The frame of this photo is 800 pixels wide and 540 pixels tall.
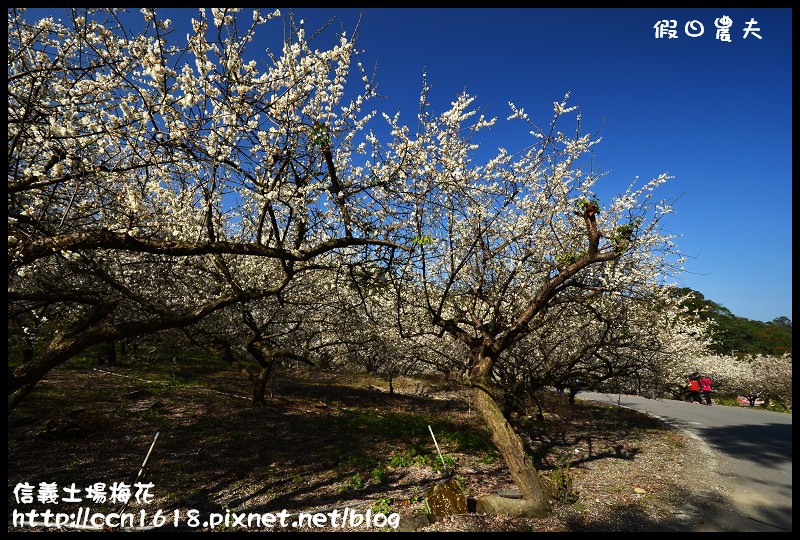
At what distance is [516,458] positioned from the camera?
6582mm

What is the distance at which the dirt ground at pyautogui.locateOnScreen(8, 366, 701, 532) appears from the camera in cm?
620

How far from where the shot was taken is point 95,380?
46.3ft

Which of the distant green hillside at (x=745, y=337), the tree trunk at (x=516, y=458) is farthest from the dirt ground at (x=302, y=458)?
the distant green hillside at (x=745, y=337)

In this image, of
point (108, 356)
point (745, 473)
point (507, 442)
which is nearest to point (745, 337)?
point (745, 473)

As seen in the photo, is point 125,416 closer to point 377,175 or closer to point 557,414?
point 377,175

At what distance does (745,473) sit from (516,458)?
237 inches

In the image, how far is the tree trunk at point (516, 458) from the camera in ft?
20.6

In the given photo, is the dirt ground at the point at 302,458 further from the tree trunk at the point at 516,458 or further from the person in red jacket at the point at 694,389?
the person in red jacket at the point at 694,389

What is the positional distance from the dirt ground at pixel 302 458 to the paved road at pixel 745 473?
0.50 meters

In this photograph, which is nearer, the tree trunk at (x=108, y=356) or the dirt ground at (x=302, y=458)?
the dirt ground at (x=302, y=458)

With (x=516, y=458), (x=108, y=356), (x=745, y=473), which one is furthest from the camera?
A: (x=108, y=356)

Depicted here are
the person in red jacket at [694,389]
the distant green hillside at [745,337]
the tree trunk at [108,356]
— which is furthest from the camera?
the distant green hillside at [745,337]

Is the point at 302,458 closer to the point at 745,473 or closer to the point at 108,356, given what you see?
the point at 745,473
